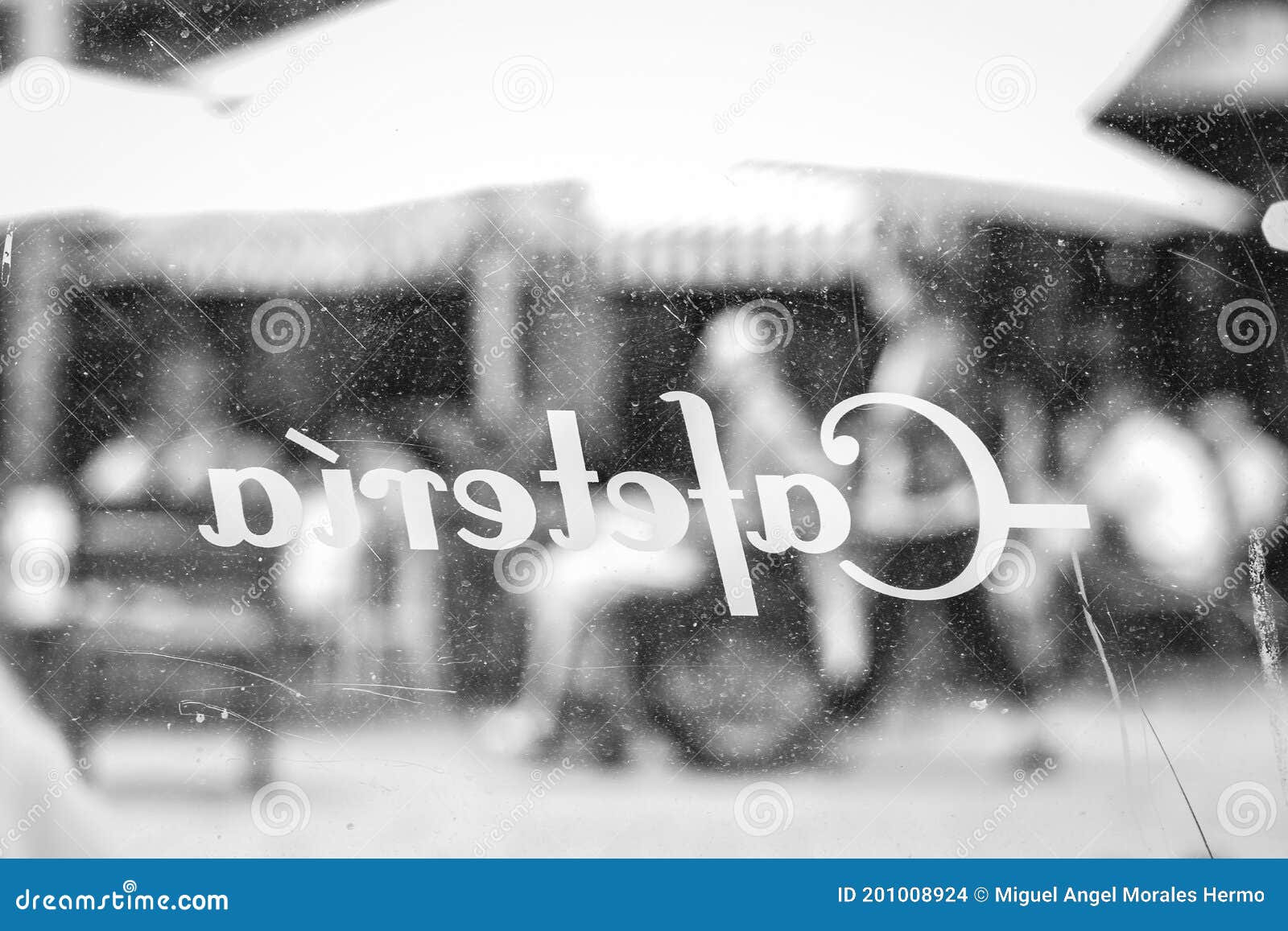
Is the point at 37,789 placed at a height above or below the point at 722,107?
below

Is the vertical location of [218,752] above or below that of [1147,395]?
below

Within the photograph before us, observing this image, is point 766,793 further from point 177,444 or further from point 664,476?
point 177,444

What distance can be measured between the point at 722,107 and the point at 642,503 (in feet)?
3.67

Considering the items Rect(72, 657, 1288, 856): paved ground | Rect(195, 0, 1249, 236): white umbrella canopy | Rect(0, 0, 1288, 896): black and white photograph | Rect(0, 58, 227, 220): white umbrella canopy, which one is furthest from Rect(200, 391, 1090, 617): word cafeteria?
Rect(0, 58, 227, 220): white umbrella canopy

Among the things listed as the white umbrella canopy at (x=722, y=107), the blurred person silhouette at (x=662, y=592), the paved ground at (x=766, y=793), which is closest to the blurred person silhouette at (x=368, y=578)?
the paved ground at (x=766, y=793)

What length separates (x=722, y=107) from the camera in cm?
273

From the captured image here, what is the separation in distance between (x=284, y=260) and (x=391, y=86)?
1.87 feet

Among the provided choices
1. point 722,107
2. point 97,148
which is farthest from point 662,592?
point 97,148

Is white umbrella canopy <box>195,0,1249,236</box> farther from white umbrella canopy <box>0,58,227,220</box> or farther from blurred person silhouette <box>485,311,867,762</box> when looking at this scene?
blurred person silhouette <box>485,311,867,762</box>

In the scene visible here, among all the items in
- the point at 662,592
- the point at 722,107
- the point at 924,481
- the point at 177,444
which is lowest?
the point at 662,592

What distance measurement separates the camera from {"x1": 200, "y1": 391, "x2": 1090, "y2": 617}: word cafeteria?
8.94ft

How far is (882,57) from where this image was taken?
2.74m
